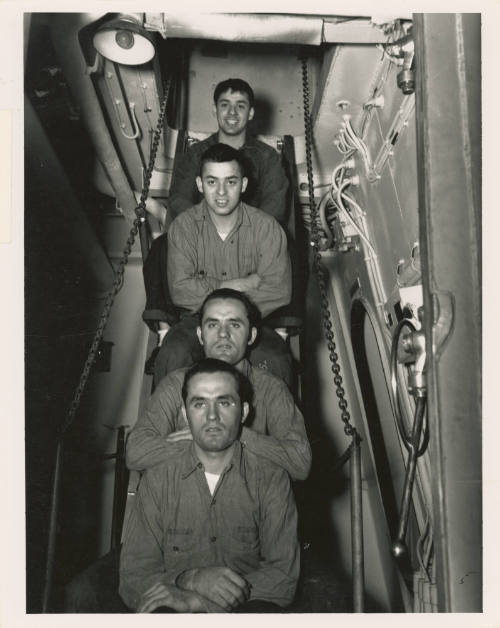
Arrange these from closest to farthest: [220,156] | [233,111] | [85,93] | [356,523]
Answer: [356,523], [220,156], [85,93], [233,111]

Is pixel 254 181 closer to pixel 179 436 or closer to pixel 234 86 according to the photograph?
pixel 234 86

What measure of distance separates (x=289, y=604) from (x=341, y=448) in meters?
2.93

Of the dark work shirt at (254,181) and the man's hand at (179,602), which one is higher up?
the dark work shirt at (254,181)

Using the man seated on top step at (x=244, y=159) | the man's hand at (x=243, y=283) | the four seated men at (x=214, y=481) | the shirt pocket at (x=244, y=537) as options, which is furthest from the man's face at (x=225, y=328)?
the man seated on top step at (x=244, y=159)

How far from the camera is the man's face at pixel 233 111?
10.9 ft

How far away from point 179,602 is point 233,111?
2.64 meters

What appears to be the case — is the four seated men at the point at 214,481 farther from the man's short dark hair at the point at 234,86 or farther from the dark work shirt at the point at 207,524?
the man's short dark hair at the point at 234,86

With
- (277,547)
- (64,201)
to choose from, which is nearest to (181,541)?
(277,547)

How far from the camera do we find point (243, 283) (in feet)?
8.97

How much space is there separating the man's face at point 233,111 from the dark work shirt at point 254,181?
137mm

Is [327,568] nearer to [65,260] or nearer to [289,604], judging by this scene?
[289,604]

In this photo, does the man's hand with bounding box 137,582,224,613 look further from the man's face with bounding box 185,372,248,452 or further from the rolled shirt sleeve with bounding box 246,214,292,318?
the rolled shirt sleeve with bounding box 246,214,292,318
